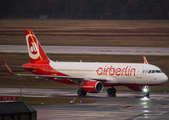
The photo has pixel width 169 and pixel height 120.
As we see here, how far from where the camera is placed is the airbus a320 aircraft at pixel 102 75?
39.1m

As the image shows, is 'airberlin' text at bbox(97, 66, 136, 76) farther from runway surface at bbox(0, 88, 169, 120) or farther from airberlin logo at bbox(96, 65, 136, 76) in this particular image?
runway surface at bbox(0, 88, 169, 120)

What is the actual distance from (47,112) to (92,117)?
13.1 feet

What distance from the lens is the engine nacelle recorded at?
127 ft

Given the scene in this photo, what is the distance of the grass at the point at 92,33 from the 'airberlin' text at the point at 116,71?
53819 millimetres

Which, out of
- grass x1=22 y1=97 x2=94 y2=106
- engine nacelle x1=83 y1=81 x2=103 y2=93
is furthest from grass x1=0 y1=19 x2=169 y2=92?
grass x1=22 y1=97 x2=94 y2=106

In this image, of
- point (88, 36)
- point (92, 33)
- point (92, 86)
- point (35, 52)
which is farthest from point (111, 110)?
point (92, 33)
